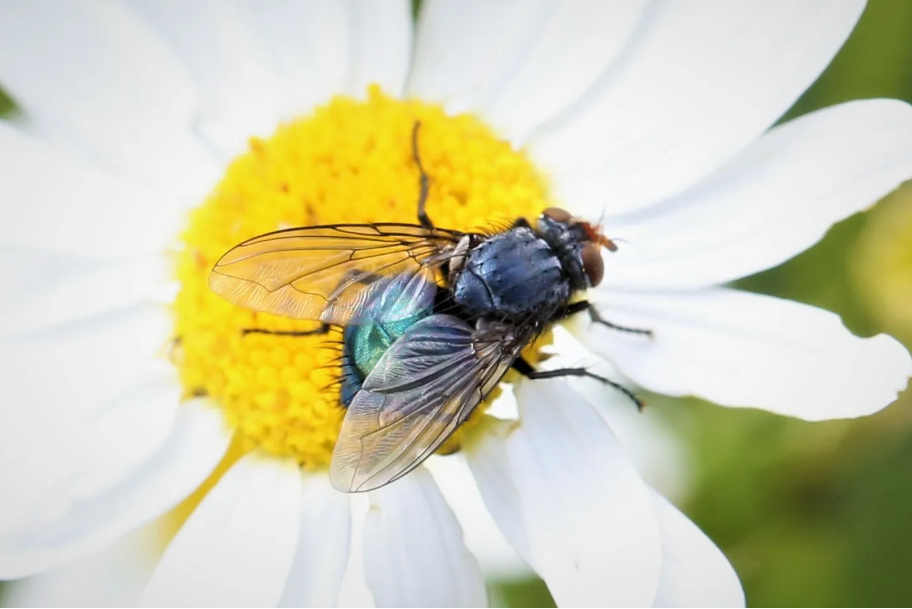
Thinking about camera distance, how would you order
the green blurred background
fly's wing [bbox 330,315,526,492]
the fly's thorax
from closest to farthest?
fly's wing [bbox 330,315,526,492] < the fly's thorax < the green blurred background

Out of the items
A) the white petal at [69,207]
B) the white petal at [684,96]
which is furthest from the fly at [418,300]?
the white petal at [69,207]

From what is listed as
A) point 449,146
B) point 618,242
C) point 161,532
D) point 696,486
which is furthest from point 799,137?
point 161,532

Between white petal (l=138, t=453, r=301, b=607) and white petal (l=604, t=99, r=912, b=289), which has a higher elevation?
white petal (l=604, t=99, r=912, b=289)

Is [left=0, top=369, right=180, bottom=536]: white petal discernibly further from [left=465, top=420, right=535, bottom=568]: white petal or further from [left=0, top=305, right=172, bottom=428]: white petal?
[left=465, top=420, right=535, bottom=568]: white petal

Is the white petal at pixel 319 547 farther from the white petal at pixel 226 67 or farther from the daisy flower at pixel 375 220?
the white petal at pixel 226 67

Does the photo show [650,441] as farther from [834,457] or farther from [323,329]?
[323,329]

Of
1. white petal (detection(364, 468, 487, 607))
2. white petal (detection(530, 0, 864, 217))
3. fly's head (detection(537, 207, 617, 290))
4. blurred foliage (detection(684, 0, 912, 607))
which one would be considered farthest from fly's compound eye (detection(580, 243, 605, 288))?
blurred foliage (detection(684, 0, 912, 607))

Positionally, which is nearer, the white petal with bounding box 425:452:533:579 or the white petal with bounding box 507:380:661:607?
the white petal with bounding box 507:380:661:607
